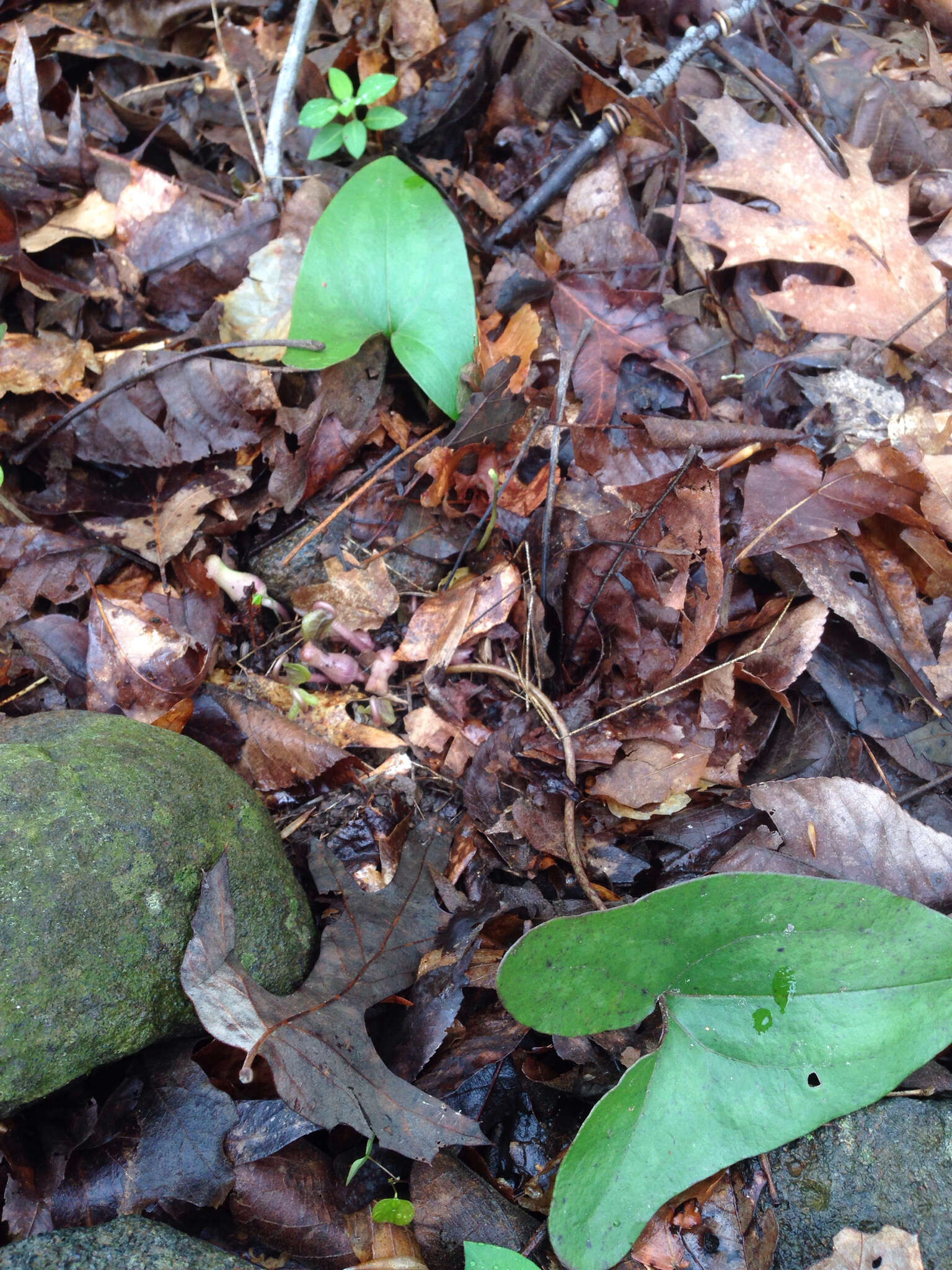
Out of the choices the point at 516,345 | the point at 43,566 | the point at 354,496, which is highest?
the point at 516,345

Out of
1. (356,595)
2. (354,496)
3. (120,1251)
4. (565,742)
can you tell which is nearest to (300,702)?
(356,595)

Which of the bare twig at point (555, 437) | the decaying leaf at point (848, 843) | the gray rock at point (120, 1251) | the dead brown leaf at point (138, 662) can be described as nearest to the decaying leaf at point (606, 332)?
the bare twig at point (555, 437)

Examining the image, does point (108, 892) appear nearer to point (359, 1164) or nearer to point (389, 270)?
point (359, 1164)

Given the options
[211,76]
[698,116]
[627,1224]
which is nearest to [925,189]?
[698,116]

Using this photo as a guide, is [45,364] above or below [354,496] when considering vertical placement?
above

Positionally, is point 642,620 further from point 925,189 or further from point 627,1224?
point 925,189

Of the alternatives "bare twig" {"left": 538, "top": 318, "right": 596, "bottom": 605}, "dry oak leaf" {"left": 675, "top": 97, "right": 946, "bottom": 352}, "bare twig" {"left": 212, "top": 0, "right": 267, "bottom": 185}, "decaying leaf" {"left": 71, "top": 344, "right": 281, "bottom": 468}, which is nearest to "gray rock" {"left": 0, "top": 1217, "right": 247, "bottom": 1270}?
"bare twig" {"left": 538, "top": 318, "right": 596, "bottom": 605}

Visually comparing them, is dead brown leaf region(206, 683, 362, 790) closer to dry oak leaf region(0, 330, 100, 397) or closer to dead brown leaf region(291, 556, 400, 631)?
dead brown leaf region(291, 556, 400, 631)
